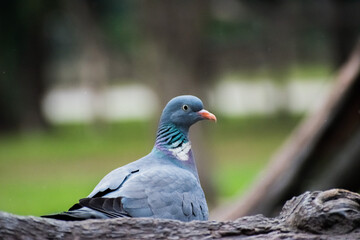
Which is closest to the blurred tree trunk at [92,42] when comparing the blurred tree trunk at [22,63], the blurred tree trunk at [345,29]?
the blurred tree trunk at [22,63]

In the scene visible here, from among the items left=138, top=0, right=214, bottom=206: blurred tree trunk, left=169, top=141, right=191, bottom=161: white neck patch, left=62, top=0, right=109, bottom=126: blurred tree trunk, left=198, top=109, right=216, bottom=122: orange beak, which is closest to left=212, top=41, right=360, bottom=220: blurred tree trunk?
left=198, top=109, right=216, bottom=122: orange beak

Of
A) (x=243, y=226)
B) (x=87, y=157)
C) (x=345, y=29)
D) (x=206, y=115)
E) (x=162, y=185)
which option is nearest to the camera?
(x=243, y=226)

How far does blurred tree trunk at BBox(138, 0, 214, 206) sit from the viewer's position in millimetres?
13656

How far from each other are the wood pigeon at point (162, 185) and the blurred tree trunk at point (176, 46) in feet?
28.1

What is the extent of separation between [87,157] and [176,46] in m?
6.48

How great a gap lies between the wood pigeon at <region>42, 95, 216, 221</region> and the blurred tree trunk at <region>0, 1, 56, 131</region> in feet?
62.9

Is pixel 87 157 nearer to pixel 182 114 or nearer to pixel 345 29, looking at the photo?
pixel 345 29

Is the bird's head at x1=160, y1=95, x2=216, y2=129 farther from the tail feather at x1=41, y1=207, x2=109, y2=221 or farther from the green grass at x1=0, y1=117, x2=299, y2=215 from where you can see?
the green grass at x1=0, y1=117, x2=299, y2=215

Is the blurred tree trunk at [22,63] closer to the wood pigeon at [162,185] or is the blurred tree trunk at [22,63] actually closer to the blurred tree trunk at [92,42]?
the blurred tree trunk at [92,42]

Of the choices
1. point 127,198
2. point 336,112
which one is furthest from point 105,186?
point 336,112

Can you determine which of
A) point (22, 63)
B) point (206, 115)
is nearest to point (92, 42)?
point (22, 63)

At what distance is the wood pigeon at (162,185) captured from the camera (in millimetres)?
4047

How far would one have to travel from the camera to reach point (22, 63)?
26766 millimetres

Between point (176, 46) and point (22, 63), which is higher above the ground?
point (22, 63)
